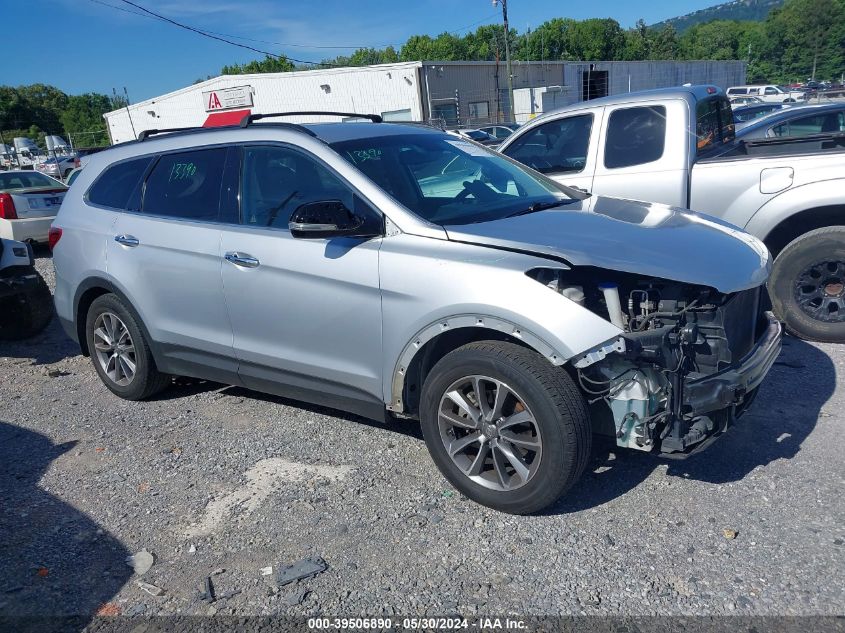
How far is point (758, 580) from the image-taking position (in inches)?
113

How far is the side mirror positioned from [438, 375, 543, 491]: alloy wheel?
3.25ft

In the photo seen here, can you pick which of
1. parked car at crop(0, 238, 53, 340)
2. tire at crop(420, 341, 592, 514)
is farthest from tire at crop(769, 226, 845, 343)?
parked car at crop(0, 238, 53, 340)

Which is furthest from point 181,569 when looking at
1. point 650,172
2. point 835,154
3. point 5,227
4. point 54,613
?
point 5,227

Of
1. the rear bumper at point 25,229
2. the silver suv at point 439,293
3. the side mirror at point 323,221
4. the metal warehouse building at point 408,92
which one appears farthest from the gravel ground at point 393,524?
the metal warehouse building at point 408,92

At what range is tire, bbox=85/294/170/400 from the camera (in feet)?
16.4

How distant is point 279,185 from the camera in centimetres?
419

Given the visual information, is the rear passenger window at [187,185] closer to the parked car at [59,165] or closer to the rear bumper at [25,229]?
the rear bumper at [25,229]

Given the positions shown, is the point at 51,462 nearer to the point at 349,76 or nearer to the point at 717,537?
the point at 717,537

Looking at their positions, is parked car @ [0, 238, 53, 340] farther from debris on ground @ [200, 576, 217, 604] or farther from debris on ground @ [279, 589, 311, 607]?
debris on ground @ [279, 589, 311, 607]

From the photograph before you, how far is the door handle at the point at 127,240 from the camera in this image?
478cm

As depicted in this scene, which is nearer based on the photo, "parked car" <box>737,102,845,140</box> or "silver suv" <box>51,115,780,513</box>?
"silver suv" <box>51,115,780,513</box>

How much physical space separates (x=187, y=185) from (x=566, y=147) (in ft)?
11.9

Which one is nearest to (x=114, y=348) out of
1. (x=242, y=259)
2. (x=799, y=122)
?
(x=242, y=259)

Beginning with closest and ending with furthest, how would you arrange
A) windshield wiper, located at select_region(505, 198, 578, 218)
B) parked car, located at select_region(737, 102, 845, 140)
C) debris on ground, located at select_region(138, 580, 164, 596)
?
debris on ground, located at select_region(138, 580, 164, 596) → windshield wiper, located at select_region(505, 198, 578, 218) → parked car, located at select_region(737, 102, 845, 140)
